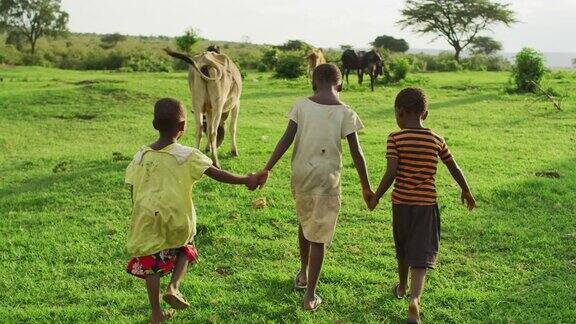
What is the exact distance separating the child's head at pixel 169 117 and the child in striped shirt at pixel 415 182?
1.46m

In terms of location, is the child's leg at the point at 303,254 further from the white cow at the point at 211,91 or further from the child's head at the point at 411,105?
the white cow at the point at 211,91

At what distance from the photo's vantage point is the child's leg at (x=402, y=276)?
4461 mm

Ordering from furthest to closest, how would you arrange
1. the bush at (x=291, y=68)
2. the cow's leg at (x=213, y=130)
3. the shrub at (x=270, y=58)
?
the shrub at (x=270, y=58) < the bush at (x=291, y=68) < the cow's leg at (x=213, y=130)

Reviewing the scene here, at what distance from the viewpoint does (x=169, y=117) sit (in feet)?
12.5

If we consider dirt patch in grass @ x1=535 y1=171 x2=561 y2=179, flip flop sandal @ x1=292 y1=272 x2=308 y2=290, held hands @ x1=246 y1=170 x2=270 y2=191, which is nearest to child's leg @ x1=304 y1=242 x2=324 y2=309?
flip flop sandal @ x1=292 y1=272 x2=308 y2=290

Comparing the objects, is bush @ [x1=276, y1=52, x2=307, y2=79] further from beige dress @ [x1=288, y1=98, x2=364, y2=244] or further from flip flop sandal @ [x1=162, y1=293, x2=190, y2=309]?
flip flop sandal @ [x1=162, y1=293, x2=190, y2=309]

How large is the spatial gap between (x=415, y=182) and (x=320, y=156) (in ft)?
2.26

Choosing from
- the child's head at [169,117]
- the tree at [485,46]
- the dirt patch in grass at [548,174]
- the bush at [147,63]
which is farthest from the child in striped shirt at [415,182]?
the tree at [485,46]

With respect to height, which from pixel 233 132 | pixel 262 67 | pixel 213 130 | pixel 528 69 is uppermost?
pixel 528 69

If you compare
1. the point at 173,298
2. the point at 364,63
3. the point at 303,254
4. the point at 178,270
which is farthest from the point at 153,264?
the point at 364,63

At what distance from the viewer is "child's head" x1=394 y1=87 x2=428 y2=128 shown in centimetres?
416

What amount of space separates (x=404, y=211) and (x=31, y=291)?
3.05 m

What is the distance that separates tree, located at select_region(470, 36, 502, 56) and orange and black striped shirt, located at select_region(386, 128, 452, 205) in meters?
46.8

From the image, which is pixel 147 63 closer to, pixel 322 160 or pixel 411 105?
pixel 322 160
